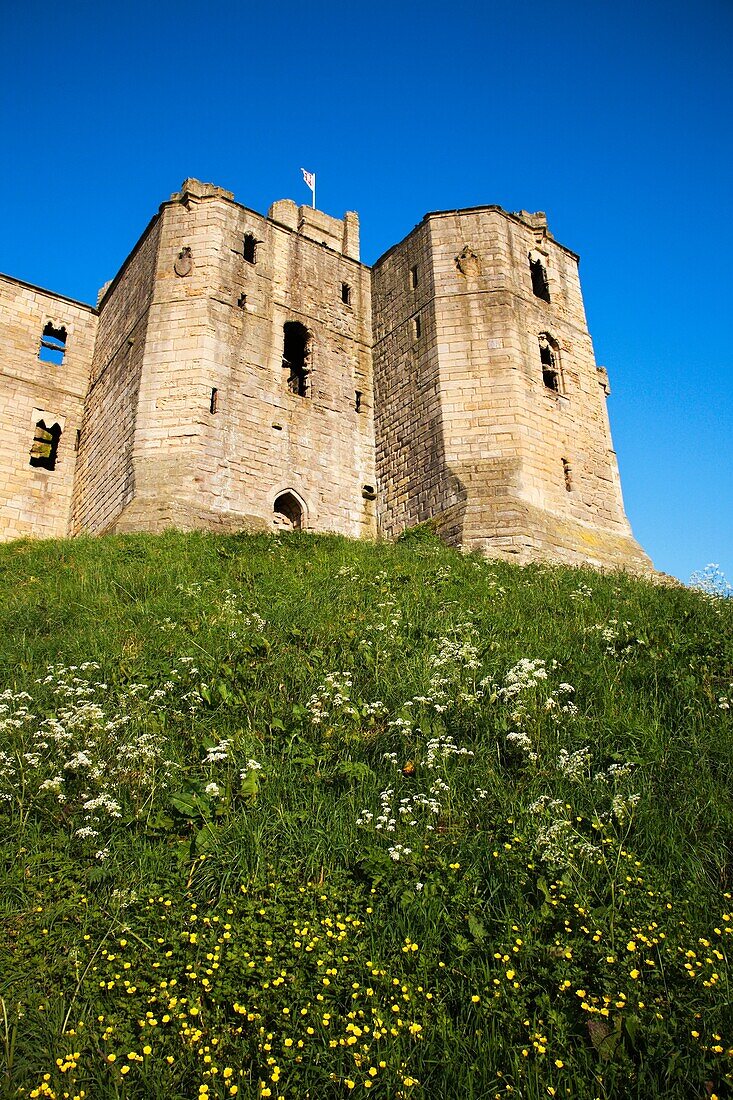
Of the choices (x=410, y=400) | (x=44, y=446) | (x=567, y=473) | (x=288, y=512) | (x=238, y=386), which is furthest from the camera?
(x=44, y=446)

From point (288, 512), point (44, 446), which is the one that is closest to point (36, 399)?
point (44, 446)

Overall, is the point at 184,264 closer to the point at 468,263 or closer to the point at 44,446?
the point at 44,446

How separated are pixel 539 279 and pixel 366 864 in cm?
1538

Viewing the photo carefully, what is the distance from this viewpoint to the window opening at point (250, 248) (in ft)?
56.3

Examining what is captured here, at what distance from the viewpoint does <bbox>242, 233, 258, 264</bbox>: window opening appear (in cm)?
1717

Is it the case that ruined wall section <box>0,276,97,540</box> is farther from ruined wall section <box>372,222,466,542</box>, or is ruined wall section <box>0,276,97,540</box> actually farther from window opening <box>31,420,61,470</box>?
ruined wall section <box>372,222,466,542</box>

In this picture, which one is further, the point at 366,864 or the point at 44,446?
the point at 44,446

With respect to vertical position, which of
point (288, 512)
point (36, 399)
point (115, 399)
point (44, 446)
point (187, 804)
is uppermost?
point (36, 399)

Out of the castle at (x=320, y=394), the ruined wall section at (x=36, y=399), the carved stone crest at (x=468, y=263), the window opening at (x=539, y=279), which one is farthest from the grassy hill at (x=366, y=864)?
the window opening at (x=539, y=279)

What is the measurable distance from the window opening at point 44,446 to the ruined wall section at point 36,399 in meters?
0.13

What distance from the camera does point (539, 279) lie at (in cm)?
1708

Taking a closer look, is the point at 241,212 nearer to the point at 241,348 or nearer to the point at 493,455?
the point at 241,348

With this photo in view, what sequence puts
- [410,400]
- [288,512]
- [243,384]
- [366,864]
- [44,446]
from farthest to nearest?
[44,446] < [410,400] < [288,512] < [243,384] < [366,864]

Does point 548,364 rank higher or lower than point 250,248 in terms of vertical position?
lower
